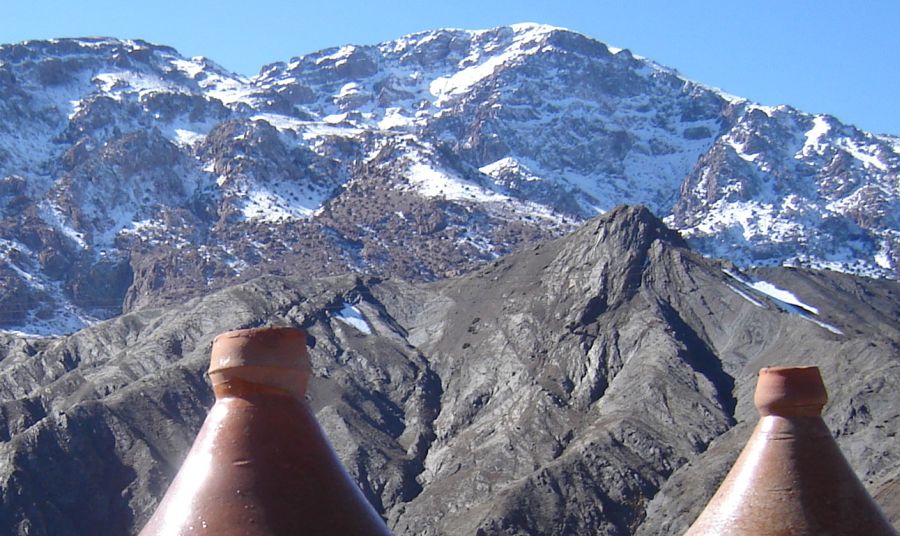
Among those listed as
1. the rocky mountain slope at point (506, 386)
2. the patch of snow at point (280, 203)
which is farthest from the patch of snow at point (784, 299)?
the patch of snow at point (280, 203)

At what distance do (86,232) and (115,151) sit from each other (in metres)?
14.2

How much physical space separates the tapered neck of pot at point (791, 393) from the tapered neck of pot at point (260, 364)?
291 centimetres

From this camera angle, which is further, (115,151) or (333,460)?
(115,151)

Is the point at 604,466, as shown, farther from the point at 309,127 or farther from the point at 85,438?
the point at 309,127

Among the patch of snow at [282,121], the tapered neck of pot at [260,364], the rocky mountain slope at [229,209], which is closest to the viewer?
the tapered neck of pot at [260,364]

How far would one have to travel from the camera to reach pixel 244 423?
6.15 m

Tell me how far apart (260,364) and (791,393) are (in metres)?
3.23

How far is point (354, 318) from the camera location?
301 feet

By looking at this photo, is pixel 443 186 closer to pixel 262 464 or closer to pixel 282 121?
pixel 282 121

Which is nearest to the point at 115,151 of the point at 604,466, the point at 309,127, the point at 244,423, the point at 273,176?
the point at 273,176

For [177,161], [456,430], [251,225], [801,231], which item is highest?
[177,161]

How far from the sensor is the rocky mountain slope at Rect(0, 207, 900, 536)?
208 ft

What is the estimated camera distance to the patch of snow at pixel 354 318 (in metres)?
90.2

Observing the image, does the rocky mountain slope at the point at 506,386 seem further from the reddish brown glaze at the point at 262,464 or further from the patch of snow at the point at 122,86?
the patch of snow at the point at 122,86
